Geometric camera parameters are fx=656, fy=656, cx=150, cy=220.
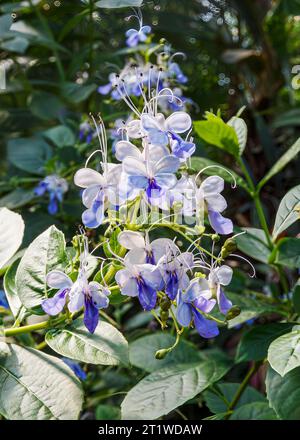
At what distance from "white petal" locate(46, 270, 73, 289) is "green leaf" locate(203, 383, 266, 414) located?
1.39 feet

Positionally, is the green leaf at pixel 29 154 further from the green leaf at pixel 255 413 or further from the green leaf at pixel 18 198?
the green leaf at pixel 255 413

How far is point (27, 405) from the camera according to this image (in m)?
0.70

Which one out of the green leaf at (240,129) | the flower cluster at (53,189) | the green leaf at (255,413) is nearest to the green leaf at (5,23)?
the flower cluster at (53,189)

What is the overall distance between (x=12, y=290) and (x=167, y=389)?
242 millimetres

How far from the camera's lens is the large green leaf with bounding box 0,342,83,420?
0.69 metres

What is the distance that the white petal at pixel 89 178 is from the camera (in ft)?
2.40

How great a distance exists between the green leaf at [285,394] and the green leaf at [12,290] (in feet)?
1.08

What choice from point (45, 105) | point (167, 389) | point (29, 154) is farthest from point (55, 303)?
point (45, 105)

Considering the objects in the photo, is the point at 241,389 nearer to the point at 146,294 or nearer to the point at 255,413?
the point at 255,413

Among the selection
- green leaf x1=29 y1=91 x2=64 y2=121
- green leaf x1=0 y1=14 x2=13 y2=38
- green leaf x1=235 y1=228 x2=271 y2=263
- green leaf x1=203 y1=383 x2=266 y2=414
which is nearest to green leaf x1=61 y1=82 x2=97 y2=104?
green leaf x1=29 y1=91 x2=64 y2=121

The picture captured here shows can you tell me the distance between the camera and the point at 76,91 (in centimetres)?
146
